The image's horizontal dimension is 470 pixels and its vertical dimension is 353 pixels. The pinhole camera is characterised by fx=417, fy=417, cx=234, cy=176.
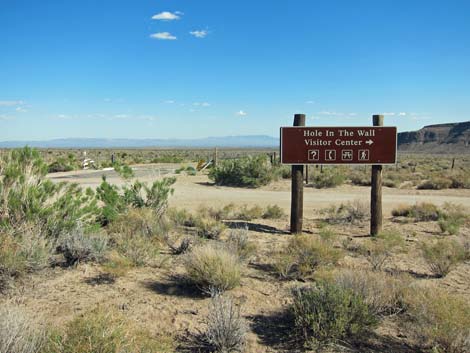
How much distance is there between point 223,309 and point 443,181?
20.2m

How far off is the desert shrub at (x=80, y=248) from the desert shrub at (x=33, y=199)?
1.19 feet

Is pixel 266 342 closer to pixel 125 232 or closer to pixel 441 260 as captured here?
pixel 441 260

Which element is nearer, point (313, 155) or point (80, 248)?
point (80, 248)

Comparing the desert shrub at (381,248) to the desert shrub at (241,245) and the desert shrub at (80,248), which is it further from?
the desert shrub at (80,248)

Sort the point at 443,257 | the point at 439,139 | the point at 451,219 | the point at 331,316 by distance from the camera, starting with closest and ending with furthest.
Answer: the point at 331,316 → the point at 443,257 → the point at 451,219 → the point at 439,139

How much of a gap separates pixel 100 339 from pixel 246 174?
18.7 metres

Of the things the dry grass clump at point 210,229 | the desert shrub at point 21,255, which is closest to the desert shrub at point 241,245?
the dry grass clump at point 210,229

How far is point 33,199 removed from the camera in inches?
292

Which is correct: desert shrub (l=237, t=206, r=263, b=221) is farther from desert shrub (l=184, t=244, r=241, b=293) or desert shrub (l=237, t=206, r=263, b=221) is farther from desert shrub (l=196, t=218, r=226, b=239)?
desert shrub (l=184, t=244, r=241, b=293)

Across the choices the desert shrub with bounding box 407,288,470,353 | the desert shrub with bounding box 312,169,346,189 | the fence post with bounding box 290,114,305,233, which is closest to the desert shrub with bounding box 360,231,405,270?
the fence post with bounding box 290,114,305,233

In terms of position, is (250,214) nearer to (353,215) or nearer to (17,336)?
(353,215)

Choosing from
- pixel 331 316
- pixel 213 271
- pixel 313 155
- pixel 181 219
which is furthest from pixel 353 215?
pixel 331 316

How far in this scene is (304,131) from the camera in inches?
398

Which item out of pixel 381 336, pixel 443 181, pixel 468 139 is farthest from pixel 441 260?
pixel 468 139
